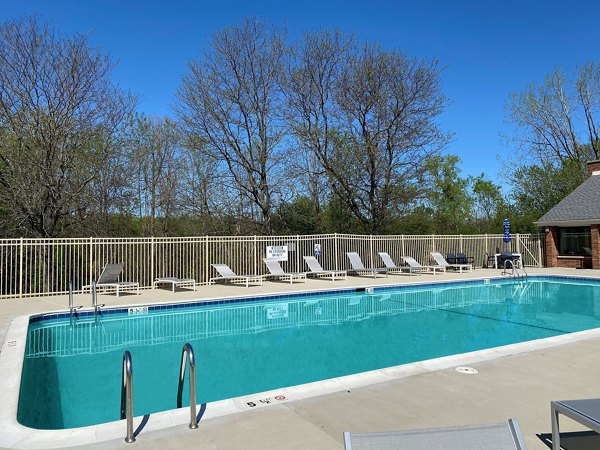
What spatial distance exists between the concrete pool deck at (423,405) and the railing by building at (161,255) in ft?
33.0

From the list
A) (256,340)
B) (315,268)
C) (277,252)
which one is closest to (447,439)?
(256,340)

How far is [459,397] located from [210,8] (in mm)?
15419

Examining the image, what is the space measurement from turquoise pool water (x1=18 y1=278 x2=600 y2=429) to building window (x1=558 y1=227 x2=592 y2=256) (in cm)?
1015

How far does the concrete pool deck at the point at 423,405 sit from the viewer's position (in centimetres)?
347

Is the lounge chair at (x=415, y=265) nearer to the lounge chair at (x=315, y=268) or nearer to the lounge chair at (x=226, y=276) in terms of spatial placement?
the lounge chair at (x=315, y=268)

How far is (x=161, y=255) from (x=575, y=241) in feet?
64.1

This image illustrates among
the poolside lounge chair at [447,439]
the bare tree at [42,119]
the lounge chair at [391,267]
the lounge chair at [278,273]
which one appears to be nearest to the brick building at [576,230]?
the lounge chair at [391,267]

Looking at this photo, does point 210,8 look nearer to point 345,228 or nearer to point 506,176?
point 345,228

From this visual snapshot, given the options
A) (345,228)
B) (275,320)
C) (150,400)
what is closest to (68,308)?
(275,320)

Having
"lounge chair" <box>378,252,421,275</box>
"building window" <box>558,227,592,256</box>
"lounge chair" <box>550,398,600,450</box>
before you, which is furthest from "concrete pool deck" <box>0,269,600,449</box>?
"building window" <box>558,227,592,256</box>

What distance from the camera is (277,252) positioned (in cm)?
1709

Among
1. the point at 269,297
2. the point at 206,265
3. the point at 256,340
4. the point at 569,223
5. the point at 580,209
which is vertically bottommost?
the point at 256,340

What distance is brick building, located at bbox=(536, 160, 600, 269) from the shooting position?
21625 millimetres

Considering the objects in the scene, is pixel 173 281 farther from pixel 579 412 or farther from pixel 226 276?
pixel 579 412
